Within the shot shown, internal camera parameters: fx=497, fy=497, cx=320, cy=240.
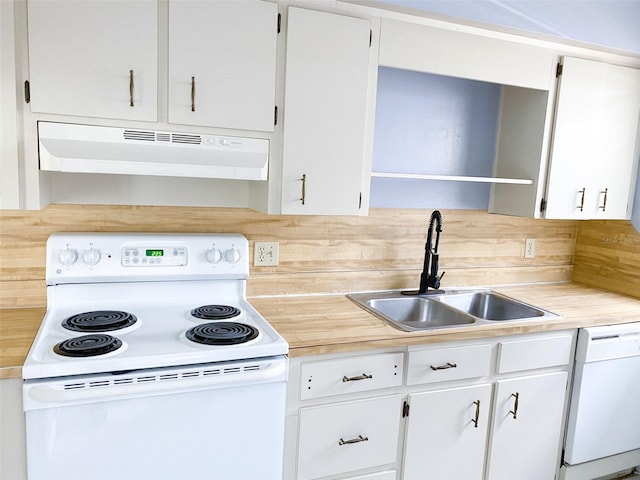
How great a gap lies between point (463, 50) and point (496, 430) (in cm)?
160

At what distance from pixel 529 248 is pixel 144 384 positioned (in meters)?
2.20

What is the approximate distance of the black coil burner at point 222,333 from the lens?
5.28 ft

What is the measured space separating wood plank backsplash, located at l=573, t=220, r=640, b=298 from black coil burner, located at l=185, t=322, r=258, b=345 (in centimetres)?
208

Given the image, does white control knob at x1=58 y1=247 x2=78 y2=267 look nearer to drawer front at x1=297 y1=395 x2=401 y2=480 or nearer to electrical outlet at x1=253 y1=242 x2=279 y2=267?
electrical outlet at x1=253 y1=242 x2=279 y2=267

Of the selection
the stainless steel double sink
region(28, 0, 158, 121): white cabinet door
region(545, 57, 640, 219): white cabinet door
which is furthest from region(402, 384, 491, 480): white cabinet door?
region(28, 0, 158, 121): white cabinet door

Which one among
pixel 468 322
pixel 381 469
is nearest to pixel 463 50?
pixel 468 322

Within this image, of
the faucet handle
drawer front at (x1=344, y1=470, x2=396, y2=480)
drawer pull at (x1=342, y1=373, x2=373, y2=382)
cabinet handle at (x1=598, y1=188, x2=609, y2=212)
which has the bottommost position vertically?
drawer front at (x1=344, y1=470, x2=396, y2=480)

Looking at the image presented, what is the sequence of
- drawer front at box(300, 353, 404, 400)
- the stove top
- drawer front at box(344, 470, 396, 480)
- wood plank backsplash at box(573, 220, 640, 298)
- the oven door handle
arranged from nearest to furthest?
the oven door handle → the stove top → drawer front at box(300, 353, 404, 400) → drawer front at box(344, 470, 396, 480) → wood plank backsplash at box(573, 220, 640, 298)

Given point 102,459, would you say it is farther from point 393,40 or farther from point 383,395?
point 393,40

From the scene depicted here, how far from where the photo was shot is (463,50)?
2104mm

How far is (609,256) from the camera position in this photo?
2.76m

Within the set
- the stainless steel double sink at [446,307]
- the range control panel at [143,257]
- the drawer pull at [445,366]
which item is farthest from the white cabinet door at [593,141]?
the range control panel at [143,257]

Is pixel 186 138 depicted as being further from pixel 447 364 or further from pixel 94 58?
pixel 447 364

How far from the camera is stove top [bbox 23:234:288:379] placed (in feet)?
4.86
